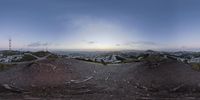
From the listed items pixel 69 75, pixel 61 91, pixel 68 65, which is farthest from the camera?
pixel 68 65

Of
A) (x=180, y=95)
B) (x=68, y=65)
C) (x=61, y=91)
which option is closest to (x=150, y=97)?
(x=180, y=95)

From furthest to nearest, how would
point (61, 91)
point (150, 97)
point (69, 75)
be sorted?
point (69, 75)
point (61, 91)
point (150, 97)

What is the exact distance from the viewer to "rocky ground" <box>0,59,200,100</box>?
42.3 feet

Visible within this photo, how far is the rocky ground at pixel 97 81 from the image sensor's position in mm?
12898

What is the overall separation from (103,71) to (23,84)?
3881 mm

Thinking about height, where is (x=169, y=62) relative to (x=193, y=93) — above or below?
above

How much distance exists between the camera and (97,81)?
14391 mm

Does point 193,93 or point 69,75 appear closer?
point 193,93

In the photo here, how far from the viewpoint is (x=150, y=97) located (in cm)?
1245

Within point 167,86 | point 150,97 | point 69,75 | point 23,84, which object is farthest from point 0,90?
point 167,86

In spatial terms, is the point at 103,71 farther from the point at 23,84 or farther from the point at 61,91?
the point at 23,84

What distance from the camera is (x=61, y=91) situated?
13438mm

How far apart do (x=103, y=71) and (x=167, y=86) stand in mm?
3365

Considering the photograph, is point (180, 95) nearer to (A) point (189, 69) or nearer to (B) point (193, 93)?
(B) point (193, 93)
